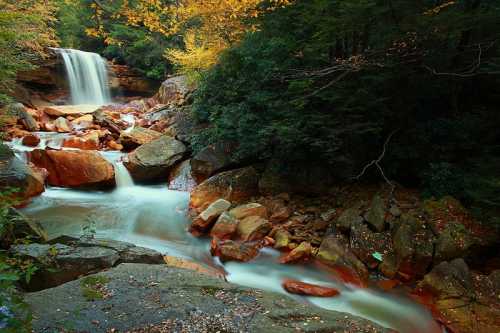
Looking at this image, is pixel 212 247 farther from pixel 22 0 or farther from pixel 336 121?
pixel 22 0

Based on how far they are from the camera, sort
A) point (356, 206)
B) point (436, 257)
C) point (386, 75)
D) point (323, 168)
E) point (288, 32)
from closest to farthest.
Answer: point (436, 257)
point (386, 75)
point (356, 206)
point (323, 168)
point (288, 32)

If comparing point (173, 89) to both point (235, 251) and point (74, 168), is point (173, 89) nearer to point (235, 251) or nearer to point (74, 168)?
point (74, 168)

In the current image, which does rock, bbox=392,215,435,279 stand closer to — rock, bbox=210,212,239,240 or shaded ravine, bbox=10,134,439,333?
shaded ravine, bbox=10,134,439,333

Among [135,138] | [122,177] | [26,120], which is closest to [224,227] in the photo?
[122,177]

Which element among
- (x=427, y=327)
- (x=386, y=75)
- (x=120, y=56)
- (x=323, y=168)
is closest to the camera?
(x=427, y=327)

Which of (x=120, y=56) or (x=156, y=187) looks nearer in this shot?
(x=156, y=187)

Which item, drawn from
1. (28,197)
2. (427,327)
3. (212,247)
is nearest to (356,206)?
(427,327)

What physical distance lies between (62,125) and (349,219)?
11663 mm

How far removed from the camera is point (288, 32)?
7934 mm

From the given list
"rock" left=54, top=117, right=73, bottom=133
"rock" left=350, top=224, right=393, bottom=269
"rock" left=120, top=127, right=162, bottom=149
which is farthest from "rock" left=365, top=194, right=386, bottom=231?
"rock" left=54, top=117, right=73, bottom=133

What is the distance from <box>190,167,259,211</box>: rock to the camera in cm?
793

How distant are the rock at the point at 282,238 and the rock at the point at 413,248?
187cm

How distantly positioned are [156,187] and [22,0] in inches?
284

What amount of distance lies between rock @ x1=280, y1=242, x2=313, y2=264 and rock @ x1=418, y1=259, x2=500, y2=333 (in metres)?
1.80
